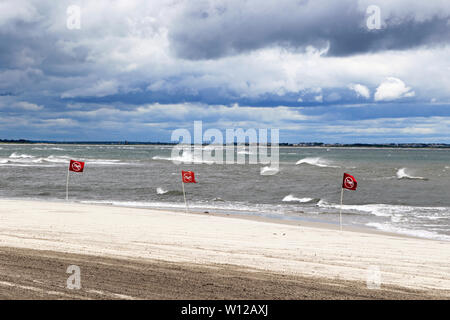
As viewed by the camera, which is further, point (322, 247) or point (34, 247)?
point (322, 247)

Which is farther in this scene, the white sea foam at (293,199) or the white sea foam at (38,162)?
the white sea foam at (38,162)

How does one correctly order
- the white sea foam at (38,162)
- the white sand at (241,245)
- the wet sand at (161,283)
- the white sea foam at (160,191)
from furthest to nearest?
the white sea foam at (38,162), the white sea foam at (160,191), the white sand at (241,245), the wet sand at (161,283)

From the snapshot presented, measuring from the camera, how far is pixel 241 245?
11.4m

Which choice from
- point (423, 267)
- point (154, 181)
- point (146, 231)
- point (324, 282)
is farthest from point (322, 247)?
point (154, 181)

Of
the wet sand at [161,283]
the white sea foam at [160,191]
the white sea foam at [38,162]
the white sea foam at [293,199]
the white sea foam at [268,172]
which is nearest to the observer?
the wet sand at [161,283]

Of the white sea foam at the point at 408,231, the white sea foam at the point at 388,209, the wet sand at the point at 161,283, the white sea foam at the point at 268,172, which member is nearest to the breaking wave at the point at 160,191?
the white sea foam at the point at 388,209

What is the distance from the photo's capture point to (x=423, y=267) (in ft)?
30.7

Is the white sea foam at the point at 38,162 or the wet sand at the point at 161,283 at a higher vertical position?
the white sea foam at the point at 38,162

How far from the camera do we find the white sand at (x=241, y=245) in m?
9.05

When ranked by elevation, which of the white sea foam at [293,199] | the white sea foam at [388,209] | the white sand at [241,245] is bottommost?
the white sea foam at [388,209]

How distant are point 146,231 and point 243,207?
11007mm

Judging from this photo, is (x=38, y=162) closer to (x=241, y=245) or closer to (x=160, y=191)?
(x=160, y=191)

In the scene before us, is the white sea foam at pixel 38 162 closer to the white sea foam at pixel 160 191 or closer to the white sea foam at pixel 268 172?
the white sea foam at pixel 268 172
